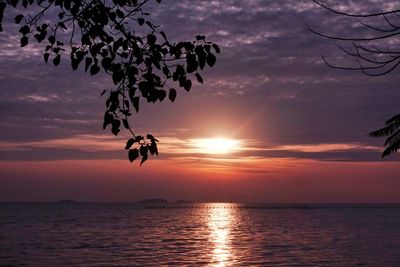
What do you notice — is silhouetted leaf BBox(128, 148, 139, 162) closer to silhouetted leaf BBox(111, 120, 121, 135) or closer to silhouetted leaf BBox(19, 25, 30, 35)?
silhouetted leaf BBox(111, 120, 121, 135)

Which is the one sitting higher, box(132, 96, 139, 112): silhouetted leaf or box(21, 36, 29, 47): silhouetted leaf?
box(21, 36, 29, 47): silhouetted leaf

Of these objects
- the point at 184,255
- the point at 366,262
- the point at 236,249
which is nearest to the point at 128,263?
the point at 184,255

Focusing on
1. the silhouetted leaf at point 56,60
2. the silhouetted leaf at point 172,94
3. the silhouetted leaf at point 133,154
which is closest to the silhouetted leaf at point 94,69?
the silhouetted leaf at point 56,60

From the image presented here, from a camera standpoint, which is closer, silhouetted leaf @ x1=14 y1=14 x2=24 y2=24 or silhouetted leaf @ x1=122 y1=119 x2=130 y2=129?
silhouetted leaf @ x1=122 y1=119 x2=130 y2=129

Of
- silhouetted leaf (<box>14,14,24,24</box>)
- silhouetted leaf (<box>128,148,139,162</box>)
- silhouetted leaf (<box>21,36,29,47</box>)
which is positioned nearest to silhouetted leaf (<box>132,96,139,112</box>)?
silhouetted leaf (<box>128,148,139,162</box>)

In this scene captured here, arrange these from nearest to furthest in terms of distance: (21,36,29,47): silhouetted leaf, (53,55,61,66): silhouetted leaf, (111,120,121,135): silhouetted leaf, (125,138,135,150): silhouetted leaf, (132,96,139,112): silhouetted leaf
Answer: (132,96,139,112): silhouetted leaf → (125,138,135,150): silhouetted leaf → (111,120,121,135): silhouetted leaf → (21,36,29,47): silhouetted leaf → (53,55,61,66): silhouetted leaf

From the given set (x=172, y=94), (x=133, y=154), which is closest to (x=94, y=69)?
(x=172, y=94)

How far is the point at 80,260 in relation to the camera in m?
39.5

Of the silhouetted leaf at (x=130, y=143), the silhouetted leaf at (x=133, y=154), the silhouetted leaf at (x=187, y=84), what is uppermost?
the silhouetted leaf at (x=187, y=84)

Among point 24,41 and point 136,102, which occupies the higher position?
point 24,41

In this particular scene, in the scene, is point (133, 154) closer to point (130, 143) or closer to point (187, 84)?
point (130, 143)

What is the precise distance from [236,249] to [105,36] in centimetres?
4435

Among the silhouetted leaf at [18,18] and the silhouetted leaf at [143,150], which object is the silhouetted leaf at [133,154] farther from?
the silhouetted leaf at [18,18]

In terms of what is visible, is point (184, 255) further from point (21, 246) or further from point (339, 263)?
point (21, 246)
